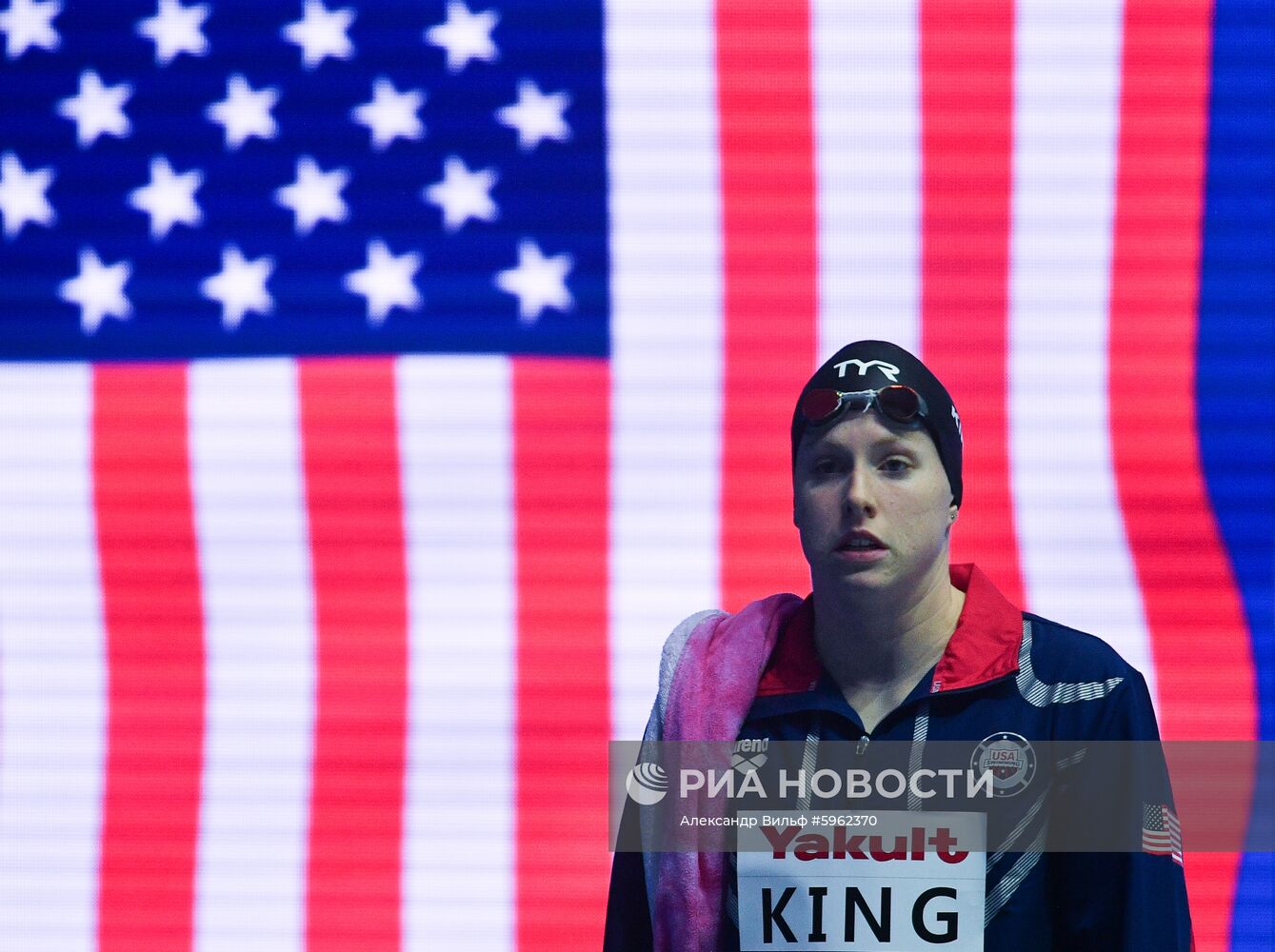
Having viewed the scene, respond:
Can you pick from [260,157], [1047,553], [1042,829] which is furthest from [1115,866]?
[260,157]

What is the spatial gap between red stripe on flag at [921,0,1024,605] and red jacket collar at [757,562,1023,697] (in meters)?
0.97

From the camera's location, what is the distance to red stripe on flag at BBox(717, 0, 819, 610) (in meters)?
3.53

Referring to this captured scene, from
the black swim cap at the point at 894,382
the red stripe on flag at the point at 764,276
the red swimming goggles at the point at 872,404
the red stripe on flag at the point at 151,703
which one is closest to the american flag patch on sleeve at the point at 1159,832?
the black swim cap at the point at 894,382

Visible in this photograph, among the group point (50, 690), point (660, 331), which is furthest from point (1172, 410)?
point (50, 690)

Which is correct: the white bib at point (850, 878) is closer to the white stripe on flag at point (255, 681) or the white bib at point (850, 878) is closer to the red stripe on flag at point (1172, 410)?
the red stripe on flag at point (1172, 410)

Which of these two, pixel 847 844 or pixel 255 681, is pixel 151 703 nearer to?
pixel 255 681

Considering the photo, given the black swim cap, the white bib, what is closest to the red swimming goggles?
the black swim cap

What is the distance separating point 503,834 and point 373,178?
191cm

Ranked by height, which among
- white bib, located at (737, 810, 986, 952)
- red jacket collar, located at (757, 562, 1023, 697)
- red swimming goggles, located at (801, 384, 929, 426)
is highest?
red swimming goggles, located at (801, 384, 929, 426)

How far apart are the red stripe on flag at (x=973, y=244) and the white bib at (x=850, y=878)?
3.91ft

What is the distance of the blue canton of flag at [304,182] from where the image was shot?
362 cm

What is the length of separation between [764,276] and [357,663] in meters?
1.59

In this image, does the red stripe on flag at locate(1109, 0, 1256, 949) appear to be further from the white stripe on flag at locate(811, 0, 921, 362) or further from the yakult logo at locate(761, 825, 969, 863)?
the yakult logo at locate(761, 825, 969, 863)

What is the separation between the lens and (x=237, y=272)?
3.68 metres
